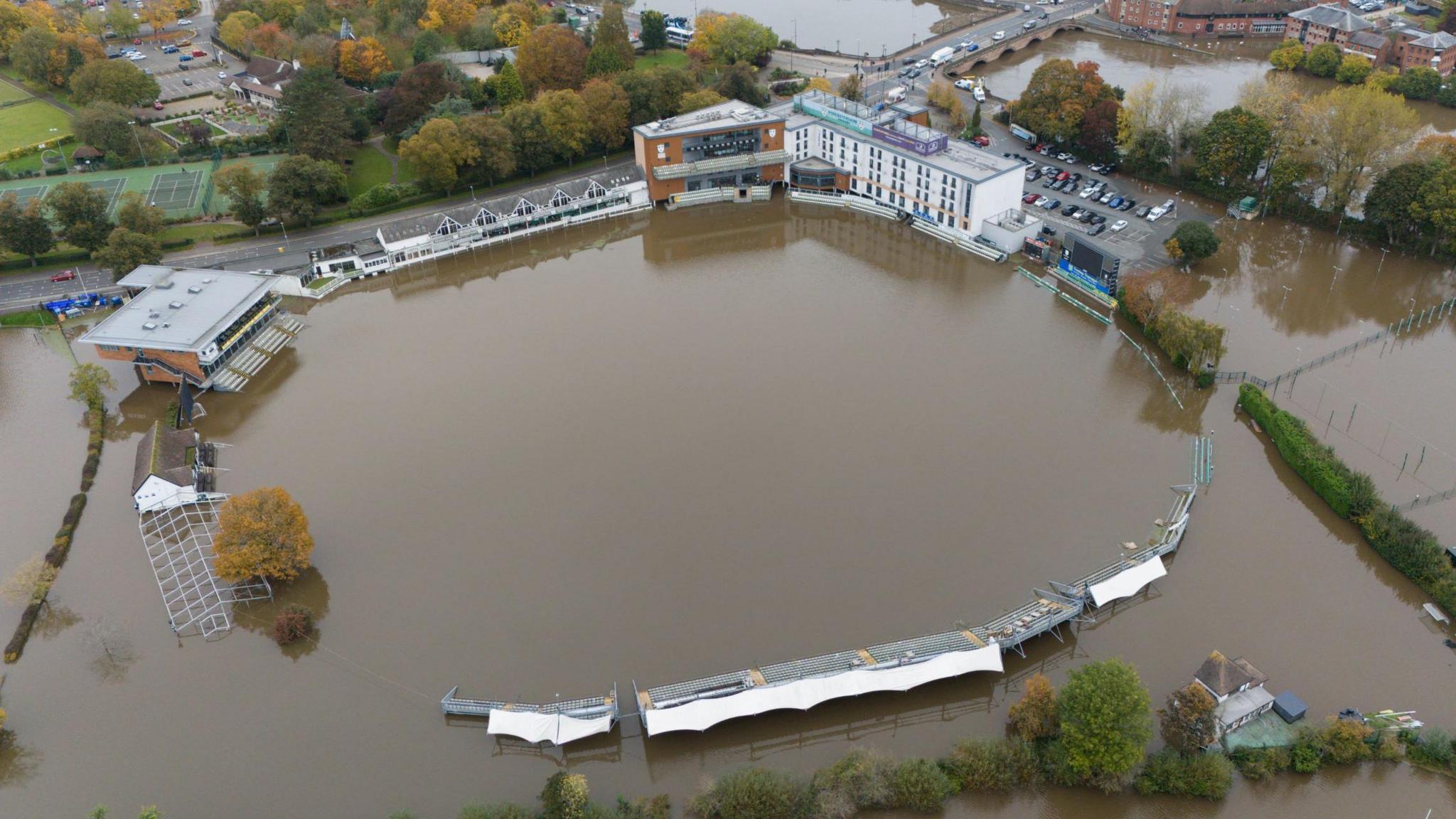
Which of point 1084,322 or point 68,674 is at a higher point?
point 1084,322

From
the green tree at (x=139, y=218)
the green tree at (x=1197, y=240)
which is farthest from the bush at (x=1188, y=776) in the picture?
the green tree at (x=139, y=218)

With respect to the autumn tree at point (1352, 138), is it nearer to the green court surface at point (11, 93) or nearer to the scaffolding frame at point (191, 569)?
the scaffolding frame at point (191, 569)

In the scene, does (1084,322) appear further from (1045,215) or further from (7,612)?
(7,612)

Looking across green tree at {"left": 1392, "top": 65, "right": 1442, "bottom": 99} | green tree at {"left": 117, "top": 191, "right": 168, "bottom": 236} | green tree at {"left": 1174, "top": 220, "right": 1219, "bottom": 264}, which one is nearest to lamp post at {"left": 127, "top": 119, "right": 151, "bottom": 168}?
green tree at {"left": 117, "top": 191, "right": 168, "bottom": 236}

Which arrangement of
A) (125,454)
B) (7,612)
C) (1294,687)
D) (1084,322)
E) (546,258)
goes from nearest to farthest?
(1294,687), (7,612), (125,454), (1084,322), (546,258)

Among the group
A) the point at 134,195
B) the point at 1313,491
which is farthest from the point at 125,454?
the point at 1313,491

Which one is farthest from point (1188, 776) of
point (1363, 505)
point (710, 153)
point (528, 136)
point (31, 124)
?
point (31, 124)
